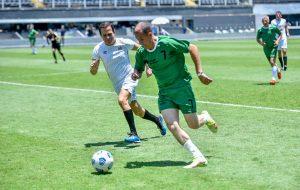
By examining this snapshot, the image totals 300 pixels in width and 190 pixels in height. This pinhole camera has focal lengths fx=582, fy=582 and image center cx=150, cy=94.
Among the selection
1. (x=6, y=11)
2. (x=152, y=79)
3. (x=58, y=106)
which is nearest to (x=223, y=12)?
(x=6, y=11)

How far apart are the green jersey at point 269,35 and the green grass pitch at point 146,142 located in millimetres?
1359

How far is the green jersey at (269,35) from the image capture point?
19.4 metres

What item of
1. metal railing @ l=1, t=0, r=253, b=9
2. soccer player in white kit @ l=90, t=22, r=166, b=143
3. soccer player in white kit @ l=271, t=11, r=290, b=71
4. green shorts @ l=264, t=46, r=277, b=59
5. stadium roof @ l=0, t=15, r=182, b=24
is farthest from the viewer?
metal railing @ l=1, t=0, r=253, b=9

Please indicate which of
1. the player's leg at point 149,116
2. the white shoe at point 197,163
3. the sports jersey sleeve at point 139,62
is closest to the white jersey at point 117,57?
the player's leg at point 149,116

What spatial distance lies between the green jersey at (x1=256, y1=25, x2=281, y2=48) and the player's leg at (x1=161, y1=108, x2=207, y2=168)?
11766mm

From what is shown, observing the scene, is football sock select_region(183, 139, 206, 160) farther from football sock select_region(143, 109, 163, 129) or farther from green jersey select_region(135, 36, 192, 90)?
football sock select_region(143, 109, 163, 129)

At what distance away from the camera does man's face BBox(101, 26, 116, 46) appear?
997 centimetres

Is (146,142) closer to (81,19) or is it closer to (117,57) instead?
(117,57)

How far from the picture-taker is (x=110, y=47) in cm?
1036

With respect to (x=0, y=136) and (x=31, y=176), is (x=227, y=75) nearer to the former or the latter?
(x=0, y=136)

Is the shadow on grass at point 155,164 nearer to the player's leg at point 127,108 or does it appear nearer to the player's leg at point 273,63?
the player's leg at point 127,108

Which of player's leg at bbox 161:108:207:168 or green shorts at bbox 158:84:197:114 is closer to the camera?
player's leg at bbox 161:108:207:168

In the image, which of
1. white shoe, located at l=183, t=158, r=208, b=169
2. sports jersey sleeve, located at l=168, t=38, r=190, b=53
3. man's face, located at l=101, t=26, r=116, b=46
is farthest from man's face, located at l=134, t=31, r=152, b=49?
man's face, located at l=101, t=26, r=116, b=46

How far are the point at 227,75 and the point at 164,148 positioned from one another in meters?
13.5
